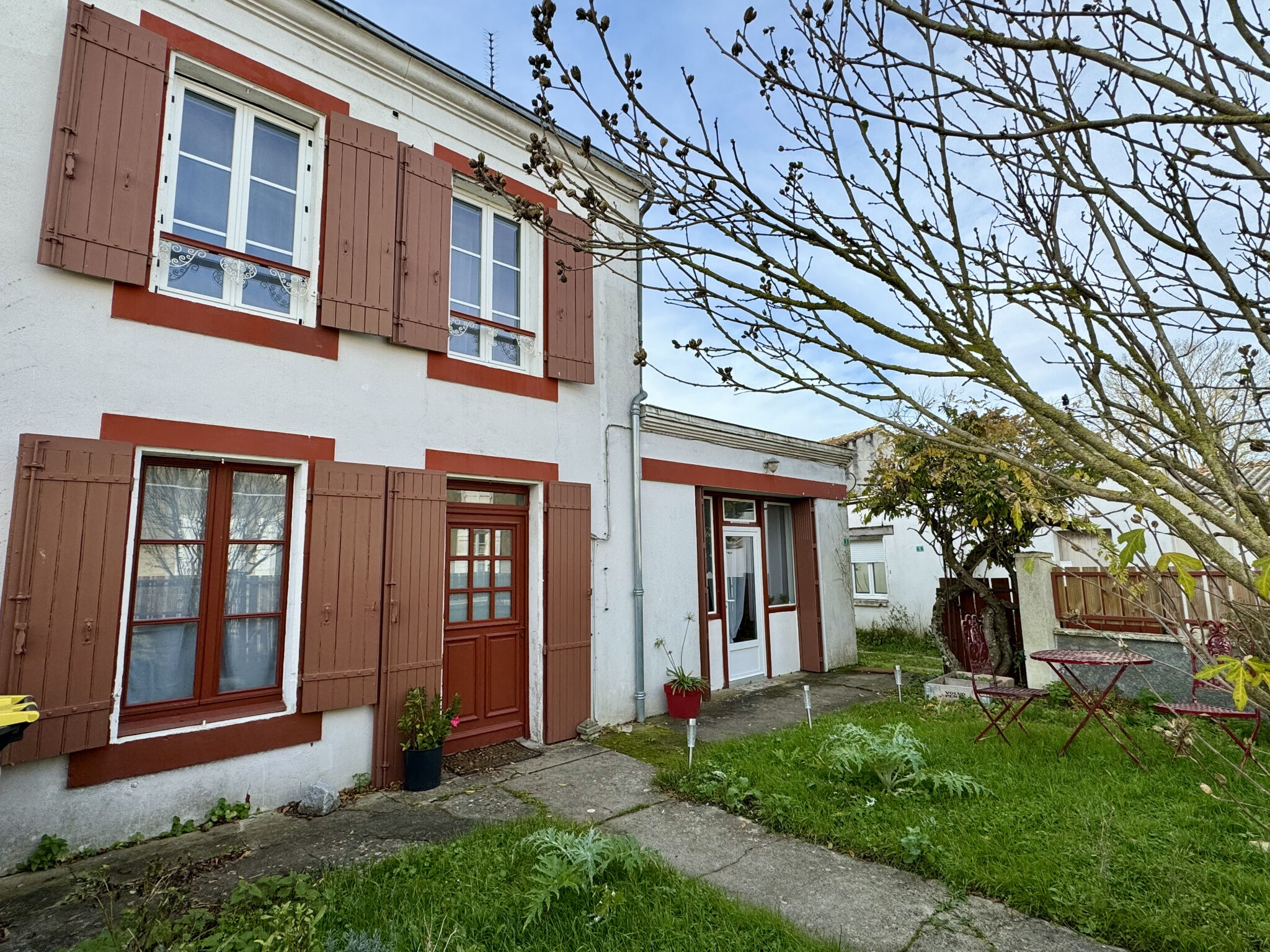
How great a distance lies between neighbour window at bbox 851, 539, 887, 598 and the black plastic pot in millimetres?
11728

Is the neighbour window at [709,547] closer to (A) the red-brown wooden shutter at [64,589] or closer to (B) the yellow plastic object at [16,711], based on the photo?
(A) the red-brown wooden shutter at [64,589]

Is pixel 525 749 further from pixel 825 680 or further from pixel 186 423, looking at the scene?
pixel 825 680

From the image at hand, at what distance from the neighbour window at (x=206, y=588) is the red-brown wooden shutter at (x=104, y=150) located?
4.55ft

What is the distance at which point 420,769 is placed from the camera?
4.88 m

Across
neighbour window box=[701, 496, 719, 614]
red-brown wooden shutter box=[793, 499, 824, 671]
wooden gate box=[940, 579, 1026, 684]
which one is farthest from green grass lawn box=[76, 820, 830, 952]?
red-brown wooden shutter box=[793, 499, 824, 671]

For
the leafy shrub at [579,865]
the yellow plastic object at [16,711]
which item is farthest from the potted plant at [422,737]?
the yellow plastic object at [16,711]

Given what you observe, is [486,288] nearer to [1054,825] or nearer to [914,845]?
[914,845]

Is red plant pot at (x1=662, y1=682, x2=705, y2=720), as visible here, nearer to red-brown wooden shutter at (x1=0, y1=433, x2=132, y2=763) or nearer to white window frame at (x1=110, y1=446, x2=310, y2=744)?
white window frame at (x1=110, y1=446, x2=310, y2=744)

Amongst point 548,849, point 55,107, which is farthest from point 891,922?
point 55,107

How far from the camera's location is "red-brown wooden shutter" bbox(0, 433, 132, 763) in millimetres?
3658

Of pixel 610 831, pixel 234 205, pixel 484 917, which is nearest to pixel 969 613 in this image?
pixel 610 831

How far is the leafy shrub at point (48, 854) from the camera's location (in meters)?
3.60

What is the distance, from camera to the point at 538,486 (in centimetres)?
630

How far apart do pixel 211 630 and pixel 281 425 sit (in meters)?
1.49
